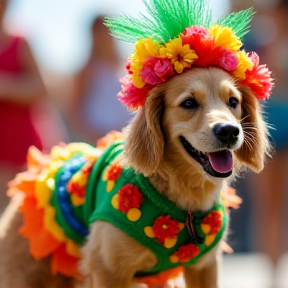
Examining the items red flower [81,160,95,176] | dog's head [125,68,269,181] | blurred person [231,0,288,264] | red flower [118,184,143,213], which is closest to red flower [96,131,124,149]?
red flower [81,160,95,176]

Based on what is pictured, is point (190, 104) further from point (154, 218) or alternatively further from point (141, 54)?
point (154, 218)

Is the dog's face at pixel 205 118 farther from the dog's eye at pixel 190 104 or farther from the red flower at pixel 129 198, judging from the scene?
the red flower at pixel 129 198

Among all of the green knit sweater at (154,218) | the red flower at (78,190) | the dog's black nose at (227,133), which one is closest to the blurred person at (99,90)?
the red flower at (78,190)

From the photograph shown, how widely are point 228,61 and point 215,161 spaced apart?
52cm

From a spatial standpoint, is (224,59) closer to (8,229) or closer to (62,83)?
(8,229)

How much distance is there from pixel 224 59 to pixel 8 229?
5.38 ft

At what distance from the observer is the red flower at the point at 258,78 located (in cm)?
381

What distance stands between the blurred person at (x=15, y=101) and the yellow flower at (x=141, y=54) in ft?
6.41

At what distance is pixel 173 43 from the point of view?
11.9ft

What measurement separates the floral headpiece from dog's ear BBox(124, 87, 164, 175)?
6cm

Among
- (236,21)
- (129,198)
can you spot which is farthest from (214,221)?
(236,21)

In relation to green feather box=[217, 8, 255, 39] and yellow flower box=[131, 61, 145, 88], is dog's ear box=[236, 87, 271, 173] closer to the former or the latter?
green feather box=[217, 8, 255, 39]

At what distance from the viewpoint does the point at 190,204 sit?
3.79 metres

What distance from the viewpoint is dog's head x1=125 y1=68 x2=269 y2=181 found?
3.59 metres
